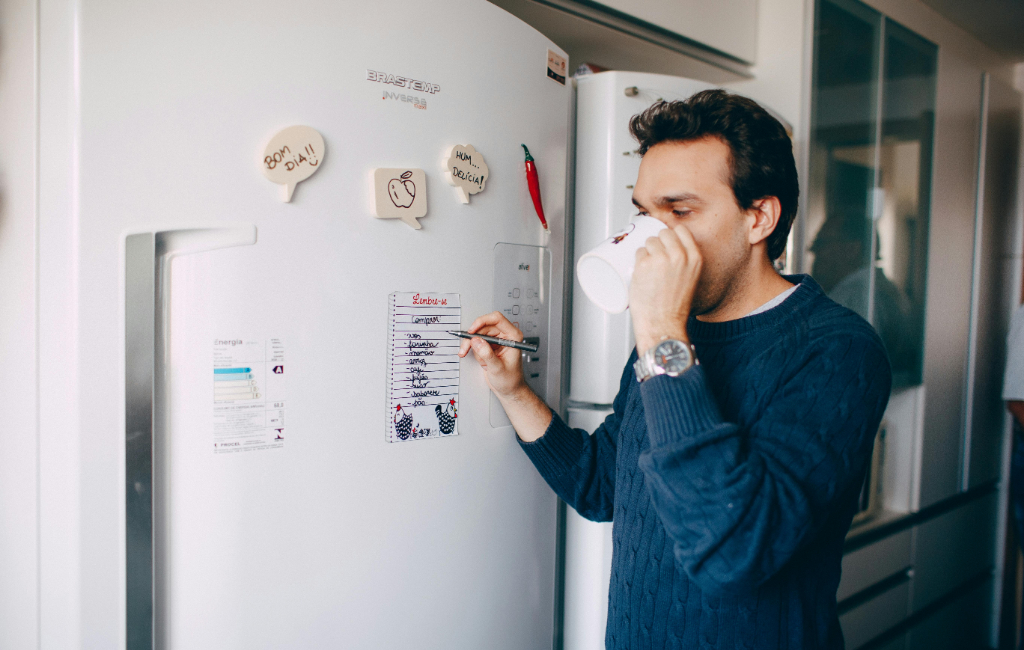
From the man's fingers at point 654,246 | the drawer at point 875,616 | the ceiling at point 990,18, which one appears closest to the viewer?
the man's fingers at point 654,246

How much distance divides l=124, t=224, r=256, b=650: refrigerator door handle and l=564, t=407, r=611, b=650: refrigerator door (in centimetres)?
73

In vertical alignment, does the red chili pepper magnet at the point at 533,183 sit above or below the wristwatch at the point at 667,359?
above

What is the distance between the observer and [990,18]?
7.05ft

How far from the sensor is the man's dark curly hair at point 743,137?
0.88 m

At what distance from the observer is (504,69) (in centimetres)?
97

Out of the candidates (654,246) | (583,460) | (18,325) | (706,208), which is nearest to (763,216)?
(706,208)

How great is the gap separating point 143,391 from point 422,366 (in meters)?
0.35

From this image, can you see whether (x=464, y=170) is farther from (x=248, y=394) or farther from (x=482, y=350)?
(x=248, y=394)

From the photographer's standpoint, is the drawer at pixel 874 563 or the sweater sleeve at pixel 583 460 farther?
the drawer at pixel 874 563

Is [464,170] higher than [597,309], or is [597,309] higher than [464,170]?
[464,170]

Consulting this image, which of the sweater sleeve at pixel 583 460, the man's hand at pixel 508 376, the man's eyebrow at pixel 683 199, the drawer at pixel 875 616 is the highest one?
the man's eyebrow at pixel 683 199

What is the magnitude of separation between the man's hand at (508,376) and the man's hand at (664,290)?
0.26m

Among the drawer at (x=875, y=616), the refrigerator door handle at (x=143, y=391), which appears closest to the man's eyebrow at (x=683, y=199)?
the refrigerator door handle at (x=143, y=391)

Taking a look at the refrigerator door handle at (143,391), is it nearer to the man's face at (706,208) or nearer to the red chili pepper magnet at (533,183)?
the red chili pepper magnet at (533,183)
